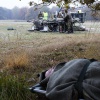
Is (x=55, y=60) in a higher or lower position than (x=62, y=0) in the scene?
lower

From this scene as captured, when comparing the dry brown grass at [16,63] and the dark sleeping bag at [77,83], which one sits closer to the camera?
the dark sleeping bag at [77,83]

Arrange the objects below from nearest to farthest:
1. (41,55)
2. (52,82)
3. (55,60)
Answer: (52,82)
(55,60)
(41,55)

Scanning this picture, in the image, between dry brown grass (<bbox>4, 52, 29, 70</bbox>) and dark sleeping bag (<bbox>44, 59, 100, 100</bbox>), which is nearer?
dark sleeping bag (<bbox>44, 59, 100, 100</bbox>)

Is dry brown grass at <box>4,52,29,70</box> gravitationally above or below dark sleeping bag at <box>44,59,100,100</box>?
below

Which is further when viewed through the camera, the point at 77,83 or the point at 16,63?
the point at 16,63

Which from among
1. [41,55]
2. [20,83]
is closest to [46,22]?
[41,55]

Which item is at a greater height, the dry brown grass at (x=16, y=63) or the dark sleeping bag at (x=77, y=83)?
the dark sleeping bag at (x=77, y=83)

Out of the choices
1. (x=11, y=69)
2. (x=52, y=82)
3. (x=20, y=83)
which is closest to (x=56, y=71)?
(x=52, y=82)

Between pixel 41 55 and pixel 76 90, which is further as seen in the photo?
pixel 41 55

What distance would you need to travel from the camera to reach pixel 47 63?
6.51 metres

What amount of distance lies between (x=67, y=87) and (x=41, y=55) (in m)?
4.75

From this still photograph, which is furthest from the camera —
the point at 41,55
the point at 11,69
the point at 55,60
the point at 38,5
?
the point at 41,55

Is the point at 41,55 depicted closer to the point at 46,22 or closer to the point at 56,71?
the point at 56,71

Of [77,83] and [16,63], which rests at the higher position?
[77,83]
